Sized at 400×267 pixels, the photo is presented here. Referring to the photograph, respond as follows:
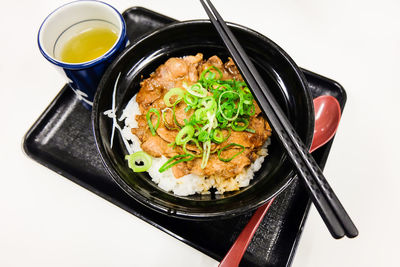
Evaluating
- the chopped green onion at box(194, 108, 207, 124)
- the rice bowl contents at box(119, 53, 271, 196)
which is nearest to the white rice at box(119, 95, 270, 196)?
the rice bowl contents at box(119, 53, 271, 196)

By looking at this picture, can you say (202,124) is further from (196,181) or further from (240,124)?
(196,181)

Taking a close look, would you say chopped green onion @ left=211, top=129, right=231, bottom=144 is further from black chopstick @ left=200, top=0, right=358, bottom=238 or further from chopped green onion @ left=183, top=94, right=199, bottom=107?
black chopstick @ left=200, top=0, right=358, bottom=238

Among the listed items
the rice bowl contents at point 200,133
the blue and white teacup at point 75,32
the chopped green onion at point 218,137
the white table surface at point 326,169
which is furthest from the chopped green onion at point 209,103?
the white table surface at point 326,169

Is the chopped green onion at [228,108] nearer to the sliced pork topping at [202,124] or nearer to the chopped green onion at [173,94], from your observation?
the sliced pork topping at [202,124]

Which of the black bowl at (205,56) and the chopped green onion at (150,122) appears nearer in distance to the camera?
the black bowl at (205,56)

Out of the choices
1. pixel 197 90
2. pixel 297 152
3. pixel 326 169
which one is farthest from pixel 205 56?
pixel 326 169

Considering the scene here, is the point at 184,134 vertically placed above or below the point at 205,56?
below

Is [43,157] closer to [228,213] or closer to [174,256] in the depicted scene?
[174,256]
